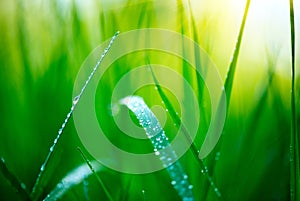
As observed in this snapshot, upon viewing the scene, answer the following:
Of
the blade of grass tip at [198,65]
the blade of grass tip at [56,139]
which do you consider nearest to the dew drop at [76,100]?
the blade of grass tip at [56,139]

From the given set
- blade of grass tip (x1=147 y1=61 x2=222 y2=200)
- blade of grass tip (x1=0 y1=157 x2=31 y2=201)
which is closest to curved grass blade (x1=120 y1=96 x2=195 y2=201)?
blade of grass tip (x1=147 y1=61 x2=222 y2=200)

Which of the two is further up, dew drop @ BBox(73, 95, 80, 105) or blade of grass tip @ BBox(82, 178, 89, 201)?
dew drop @ BBox(73, 95, 80, 105)

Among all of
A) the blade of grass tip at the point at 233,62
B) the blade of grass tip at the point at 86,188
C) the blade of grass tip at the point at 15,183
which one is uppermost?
the blade of grass tip at the point at 233,62

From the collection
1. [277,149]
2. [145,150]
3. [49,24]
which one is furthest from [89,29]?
[277,149]

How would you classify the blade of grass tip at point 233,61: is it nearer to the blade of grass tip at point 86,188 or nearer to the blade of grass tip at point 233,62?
the blade of grass tip at point 233,62

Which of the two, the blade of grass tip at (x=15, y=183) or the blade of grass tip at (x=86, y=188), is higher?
the blade of grass tip at (x=15, y=183)

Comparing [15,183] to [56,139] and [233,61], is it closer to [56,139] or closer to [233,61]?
[56,139]

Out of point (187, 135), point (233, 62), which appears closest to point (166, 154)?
point (187, 135)

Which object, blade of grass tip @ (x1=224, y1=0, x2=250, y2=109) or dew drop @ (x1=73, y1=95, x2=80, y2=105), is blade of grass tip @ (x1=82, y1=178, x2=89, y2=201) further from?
blade of grass tip @ (x1=224, y1=0, x2=250, y2=109)
